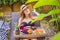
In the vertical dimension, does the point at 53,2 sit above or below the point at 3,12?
above

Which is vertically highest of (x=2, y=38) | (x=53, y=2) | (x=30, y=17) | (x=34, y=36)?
(x=53, y=2)

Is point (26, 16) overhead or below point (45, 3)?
below

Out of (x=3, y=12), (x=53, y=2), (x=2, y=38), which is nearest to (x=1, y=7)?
(x=3, y=12)

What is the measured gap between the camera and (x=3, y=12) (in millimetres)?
5992

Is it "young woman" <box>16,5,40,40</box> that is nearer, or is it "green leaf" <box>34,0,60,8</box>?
"green leaf" <box>34,0,60,8</box>

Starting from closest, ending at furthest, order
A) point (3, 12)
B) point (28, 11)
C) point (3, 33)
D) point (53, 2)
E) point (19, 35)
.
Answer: point (53, 2)
point (19, 35)
point (28, 11)
point (3, 33)
point (3, 12)

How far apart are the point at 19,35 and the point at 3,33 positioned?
4.95 feet

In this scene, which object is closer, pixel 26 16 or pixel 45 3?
pixel 45 3

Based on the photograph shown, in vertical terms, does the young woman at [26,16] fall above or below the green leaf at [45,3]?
below

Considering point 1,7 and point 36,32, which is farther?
point 1,7

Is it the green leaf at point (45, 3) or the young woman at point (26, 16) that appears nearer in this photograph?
the green leaf at point (45, 3)

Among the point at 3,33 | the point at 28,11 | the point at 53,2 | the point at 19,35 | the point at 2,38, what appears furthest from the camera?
the point at 3,33

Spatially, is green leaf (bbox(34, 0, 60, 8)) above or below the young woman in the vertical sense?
above

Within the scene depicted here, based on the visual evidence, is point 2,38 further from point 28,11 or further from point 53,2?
point 53,2
